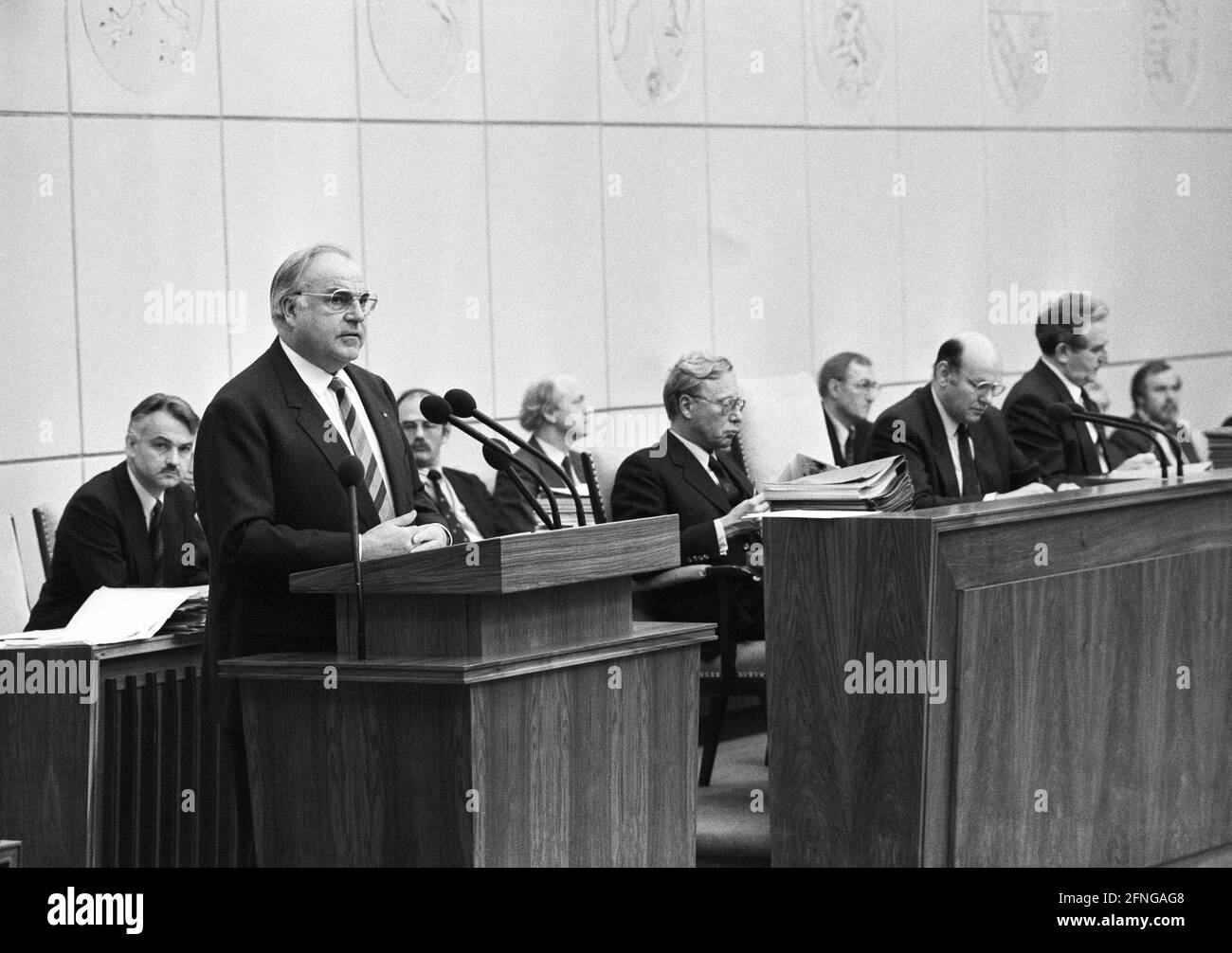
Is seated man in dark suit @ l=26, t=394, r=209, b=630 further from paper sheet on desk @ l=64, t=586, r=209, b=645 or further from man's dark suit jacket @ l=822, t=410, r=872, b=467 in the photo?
man's dark suit jacket @ l=822, t=410, r=872, b=467

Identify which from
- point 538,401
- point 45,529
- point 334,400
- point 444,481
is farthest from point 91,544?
point 538,401

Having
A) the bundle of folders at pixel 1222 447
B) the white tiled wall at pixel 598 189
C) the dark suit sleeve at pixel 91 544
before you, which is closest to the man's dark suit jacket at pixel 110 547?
the dark suit sleeve at pixel 91 544

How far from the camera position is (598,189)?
841 cm

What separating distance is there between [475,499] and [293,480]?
3.20 m

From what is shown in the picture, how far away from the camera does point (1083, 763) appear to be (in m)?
4.86

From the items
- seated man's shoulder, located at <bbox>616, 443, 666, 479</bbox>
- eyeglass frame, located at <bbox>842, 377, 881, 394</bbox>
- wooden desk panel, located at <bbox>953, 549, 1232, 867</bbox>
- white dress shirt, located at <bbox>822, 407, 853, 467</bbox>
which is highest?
eyeglass frame, located at <bbox>842, 377, 881, 394</bbox>

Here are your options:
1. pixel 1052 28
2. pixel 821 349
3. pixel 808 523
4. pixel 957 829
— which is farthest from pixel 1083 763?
pixel 1052 28

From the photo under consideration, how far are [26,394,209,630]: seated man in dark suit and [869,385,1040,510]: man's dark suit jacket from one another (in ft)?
7.30

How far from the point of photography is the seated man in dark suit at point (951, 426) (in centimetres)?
659

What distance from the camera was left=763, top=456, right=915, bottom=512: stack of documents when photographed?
4.69 metres

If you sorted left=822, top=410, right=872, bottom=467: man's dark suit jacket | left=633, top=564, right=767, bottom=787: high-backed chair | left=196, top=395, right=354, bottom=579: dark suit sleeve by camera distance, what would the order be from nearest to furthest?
left=196, top=395, right=354, bottom=579: dark suit sleeve, left=633, top=564, right=767, bottom=787: high-backed chair, left=822, top=410, right=872, bottom=467: man's dark suit jacket

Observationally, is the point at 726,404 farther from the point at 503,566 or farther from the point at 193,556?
the point at 503,566

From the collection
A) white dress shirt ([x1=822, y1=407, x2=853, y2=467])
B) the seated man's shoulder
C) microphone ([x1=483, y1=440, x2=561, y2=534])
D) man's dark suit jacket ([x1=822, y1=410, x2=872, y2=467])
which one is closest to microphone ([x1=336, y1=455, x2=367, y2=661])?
microphone ([x1=483, y1=440, x2=561, y2=534])
